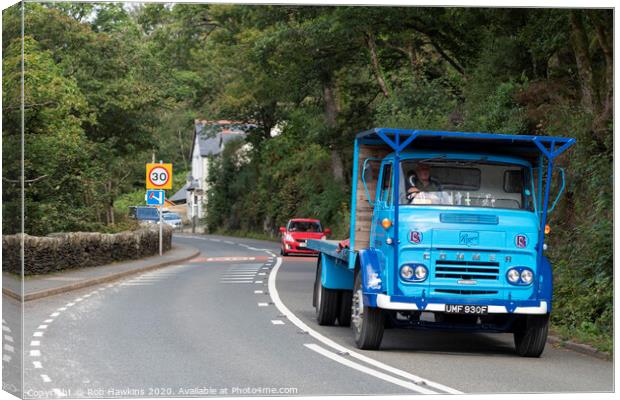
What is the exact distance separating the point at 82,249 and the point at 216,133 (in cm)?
1475

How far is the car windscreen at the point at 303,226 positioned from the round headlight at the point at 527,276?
89.4ft

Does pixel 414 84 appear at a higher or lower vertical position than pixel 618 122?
higher

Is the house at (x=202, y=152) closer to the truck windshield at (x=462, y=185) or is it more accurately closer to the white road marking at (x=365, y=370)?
the white road marking at (x=365, y=370)

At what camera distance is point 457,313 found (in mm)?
13484

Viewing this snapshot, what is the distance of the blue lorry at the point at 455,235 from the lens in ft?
44.6

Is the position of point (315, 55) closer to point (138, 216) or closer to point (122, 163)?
point (138, 216)

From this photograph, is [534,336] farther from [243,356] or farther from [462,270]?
[243,356]

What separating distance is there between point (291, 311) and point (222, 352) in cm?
603

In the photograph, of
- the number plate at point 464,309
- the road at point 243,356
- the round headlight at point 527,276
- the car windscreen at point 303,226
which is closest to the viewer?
the road at point 243,356

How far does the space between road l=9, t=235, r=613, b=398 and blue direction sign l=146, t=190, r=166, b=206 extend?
5.93ft

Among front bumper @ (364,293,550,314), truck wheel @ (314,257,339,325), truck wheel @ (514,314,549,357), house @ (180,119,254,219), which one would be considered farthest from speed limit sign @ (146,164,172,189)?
truck wheel @ (514,314,549,357)

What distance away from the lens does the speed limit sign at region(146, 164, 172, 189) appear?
20.6 meters

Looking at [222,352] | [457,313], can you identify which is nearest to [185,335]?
[222,352]

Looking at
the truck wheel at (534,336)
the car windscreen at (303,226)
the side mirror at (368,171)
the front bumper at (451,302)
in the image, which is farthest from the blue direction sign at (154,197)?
the car windscreen at (303,226)
